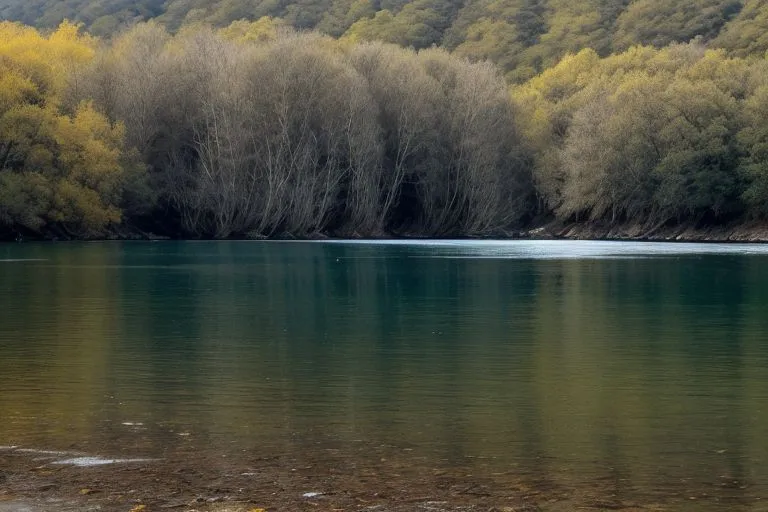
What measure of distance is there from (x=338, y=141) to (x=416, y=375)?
7334cm

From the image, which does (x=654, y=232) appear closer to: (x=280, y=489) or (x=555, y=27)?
(x=555, y=27)

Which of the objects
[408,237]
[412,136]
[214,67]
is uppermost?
[214,67]

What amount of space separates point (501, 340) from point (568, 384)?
5.64m

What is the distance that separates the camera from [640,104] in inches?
3622

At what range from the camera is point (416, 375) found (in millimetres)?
17547

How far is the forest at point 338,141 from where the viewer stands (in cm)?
7875

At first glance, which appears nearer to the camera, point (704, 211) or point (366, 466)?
point (366, 466)

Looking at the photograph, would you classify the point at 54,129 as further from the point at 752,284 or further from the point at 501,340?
the point at 501,340

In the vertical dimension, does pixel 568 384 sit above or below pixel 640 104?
below

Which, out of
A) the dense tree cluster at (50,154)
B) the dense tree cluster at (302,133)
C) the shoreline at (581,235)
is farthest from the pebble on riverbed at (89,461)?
the dense tree cluster at (302,133)

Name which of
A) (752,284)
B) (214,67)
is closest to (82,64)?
(214,67)

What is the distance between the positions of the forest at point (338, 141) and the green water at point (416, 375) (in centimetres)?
4331

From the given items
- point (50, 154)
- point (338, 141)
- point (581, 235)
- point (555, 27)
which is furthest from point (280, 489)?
point (555, 27)

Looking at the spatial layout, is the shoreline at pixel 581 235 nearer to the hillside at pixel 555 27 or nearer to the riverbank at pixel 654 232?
the riverbank at pixel 654 232
